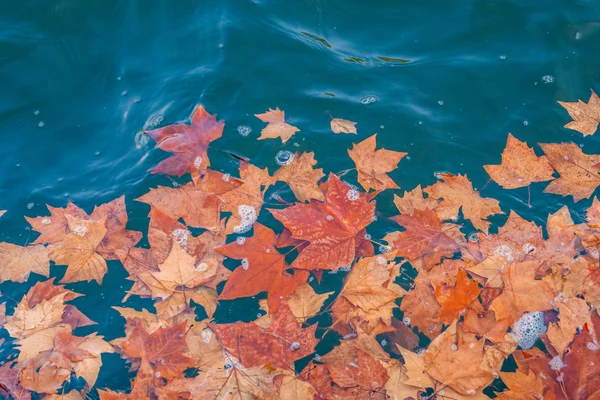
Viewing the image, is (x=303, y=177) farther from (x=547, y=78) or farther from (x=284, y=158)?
(x=547, y=78)

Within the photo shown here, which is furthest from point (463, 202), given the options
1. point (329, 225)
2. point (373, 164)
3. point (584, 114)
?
point (584, 114)

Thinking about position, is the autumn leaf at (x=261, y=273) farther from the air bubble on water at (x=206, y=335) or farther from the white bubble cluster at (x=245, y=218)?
the white bubble cluster at (x=245, y=218)

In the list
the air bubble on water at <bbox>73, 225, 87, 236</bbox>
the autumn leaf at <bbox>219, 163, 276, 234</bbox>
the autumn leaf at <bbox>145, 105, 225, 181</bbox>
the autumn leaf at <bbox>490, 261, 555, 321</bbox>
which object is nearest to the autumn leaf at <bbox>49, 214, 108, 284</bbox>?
the air bubble on water at <bbox>73, 225, 87, 236</bbox>

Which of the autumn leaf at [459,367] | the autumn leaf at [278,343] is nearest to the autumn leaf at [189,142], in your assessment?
the autumn leaf at [278,343]

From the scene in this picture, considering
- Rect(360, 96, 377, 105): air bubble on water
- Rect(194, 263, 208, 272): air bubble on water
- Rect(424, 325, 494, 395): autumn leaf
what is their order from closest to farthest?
Rect(424, 325, 494, 395): autumn leaf < Rect(194, 263, 208, 272): air bubble on water < Rect(360, 96, 377, 105): air bubble on water

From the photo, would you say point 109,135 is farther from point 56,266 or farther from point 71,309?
point 71,309

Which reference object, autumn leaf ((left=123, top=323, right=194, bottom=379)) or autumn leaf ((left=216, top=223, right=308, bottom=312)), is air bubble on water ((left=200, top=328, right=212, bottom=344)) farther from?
autumn leaf ((left=216, top=223, right=308, bottom=312))

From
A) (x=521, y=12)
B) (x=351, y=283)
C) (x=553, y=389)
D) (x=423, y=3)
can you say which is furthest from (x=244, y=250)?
(x=521, y=12)
